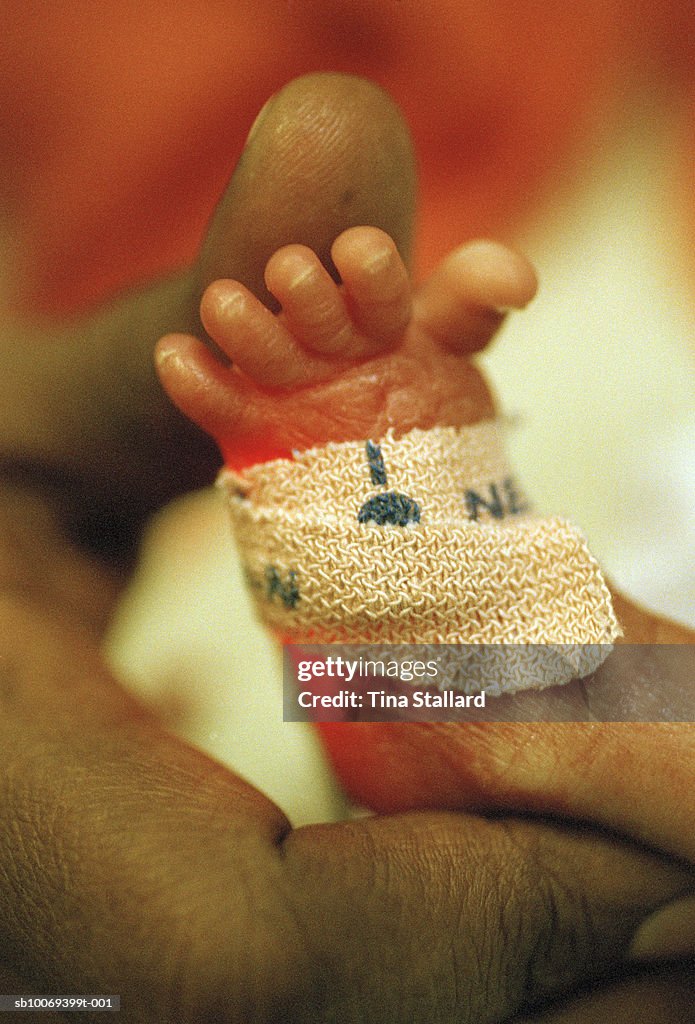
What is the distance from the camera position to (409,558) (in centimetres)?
41

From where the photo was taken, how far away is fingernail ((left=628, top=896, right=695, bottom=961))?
420mm

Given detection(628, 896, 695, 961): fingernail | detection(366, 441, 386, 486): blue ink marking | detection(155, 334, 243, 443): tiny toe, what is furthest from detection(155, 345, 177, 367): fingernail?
detection(628, 896, 695, 961): fingernail

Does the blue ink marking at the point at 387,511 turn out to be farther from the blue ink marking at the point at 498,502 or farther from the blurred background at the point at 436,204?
the blurred background at the point at 436,204

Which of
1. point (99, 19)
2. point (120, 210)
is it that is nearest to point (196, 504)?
point (120, 210)

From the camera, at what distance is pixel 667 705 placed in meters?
0.44

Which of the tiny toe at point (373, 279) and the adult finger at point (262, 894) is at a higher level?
the tiny toe at point (373, 279)

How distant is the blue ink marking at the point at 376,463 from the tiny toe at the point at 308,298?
0.06 metres

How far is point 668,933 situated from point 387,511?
10.1 inches

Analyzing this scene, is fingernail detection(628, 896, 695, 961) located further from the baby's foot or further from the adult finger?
the baby's foot

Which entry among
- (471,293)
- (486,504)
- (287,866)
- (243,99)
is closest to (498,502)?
(486,504)

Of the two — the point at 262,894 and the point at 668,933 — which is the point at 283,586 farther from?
the point at 668,933

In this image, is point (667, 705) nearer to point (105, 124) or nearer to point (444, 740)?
point (444, 740)

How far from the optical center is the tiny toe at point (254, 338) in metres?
0.41

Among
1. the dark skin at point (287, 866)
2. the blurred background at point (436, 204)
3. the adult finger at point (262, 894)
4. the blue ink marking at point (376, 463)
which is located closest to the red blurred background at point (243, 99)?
the blurred background at point (436, 204)
